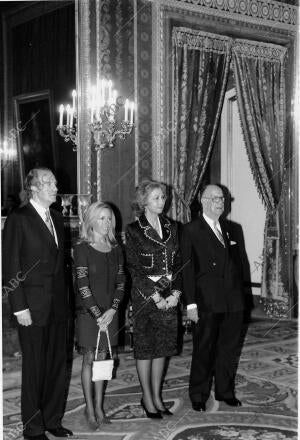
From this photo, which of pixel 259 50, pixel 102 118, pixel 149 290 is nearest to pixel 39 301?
pixel 149 290

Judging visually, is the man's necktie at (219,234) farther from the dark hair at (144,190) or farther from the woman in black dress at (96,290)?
the woman in black dress at (96,290)

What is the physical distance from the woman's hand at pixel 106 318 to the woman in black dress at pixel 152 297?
235 mm

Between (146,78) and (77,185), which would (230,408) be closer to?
(77,185)

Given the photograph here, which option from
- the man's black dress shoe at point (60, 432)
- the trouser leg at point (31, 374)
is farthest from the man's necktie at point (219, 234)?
the man's black dress shoe at point (60, 432)

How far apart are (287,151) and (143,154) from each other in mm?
2313

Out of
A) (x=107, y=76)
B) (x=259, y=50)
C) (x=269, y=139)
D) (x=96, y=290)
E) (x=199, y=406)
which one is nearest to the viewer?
(x=96, y=290)

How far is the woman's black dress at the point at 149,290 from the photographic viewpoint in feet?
13.0

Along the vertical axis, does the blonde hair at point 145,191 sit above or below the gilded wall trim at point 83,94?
below

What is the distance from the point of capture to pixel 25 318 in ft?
11.3

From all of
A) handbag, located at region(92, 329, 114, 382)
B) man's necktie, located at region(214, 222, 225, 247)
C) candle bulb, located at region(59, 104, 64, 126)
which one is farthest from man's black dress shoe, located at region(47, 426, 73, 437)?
candle bulb, located at region(59, 104, 64, 126)

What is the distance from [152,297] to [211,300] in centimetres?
47

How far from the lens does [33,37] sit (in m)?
6.77

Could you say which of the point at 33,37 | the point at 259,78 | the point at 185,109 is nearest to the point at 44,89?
the point at 33,37

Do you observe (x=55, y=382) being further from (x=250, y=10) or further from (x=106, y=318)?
(x=250, y=10)
